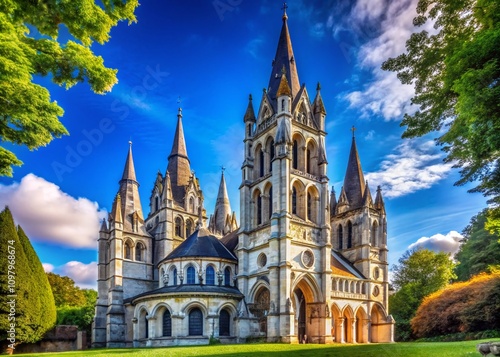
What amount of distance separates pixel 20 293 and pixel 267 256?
18.6m

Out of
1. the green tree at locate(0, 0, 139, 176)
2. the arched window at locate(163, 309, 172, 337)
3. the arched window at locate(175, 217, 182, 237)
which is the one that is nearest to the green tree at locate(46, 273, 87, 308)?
the arched window at locate(175, 217, 182, 237)

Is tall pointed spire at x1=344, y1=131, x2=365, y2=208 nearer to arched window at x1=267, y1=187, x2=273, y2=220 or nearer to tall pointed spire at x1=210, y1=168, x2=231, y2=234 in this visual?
arched window at x1=267, y1=187, x2=273, y2=220

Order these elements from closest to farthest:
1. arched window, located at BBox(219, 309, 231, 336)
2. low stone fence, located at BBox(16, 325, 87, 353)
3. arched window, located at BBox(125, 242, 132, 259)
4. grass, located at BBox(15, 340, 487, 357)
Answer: grass, located at BBox(15, 340, 487, 357) < low stone fence, located at BBox(16, 325, 87, 353) < arched window, located at BBox(219, 309, 231, 336) < arched window, located at BBox(125, 242, 132, 259)

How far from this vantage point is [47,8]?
8734 millimetres

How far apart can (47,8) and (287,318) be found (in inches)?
1059

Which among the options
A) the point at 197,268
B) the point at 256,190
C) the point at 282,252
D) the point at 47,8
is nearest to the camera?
the point at 47,8

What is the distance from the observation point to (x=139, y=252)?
44844mm

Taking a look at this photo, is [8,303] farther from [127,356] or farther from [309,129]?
[309,129]

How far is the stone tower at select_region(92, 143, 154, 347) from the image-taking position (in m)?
40.0

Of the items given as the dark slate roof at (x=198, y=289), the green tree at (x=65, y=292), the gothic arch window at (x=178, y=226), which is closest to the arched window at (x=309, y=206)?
the dark slate roof at (x=198, y=289)

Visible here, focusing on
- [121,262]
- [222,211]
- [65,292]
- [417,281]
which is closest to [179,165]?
[222,211]

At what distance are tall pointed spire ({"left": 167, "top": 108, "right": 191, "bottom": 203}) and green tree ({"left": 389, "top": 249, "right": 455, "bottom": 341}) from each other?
94.8 feet

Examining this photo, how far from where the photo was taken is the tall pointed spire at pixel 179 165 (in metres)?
49.6

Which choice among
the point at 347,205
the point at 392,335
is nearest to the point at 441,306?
the point at 392,335
